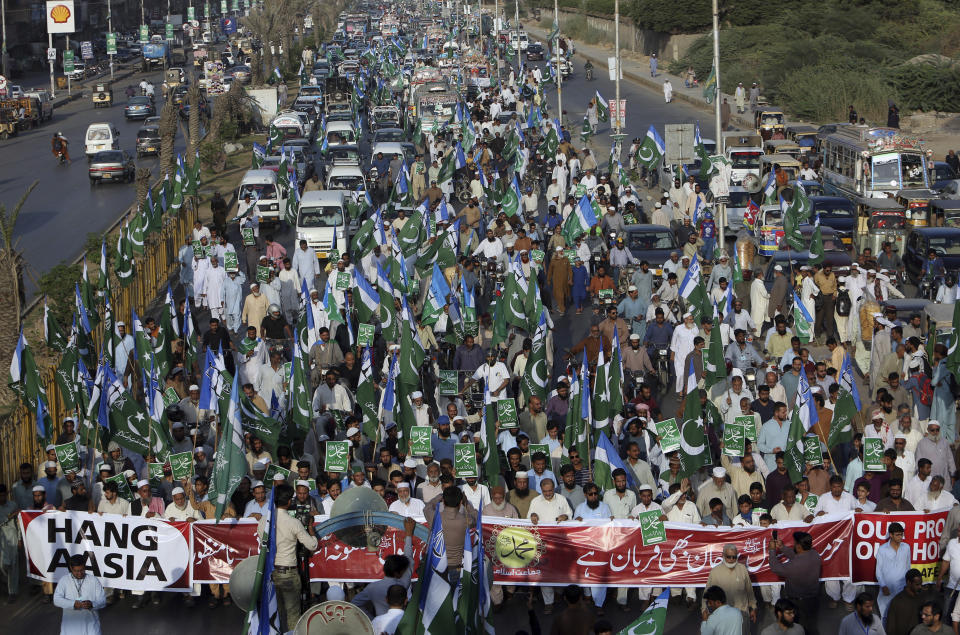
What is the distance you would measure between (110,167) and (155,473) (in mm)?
29154

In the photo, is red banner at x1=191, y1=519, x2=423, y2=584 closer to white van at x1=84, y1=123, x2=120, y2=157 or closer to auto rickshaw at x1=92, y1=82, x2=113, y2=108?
white van at x1=84, y1=123, x2=120, y2=157

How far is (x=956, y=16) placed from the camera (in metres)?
66.3

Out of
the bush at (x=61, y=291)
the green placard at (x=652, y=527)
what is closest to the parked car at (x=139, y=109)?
the bush at (x=61, y=291)

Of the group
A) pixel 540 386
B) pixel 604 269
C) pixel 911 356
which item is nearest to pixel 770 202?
pixel 604 269

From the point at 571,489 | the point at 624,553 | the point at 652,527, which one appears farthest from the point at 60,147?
the point at 652,527

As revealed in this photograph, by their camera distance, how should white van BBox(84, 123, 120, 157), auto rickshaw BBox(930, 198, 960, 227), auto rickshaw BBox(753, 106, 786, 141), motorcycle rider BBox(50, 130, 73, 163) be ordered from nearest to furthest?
auto rickshaw BBox(930, 198, 960, 227)
auto rickshaw BBox(753, 106, 786, 141)
white van BBox(84, 123, 120, 157)
motorcycle rider BBox(50, 130, 73, 163)

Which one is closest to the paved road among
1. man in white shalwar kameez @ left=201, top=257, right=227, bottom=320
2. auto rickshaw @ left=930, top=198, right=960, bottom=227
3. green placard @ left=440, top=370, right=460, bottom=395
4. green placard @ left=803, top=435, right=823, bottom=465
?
man in white shalwar kameez @ left=201, top=257, right=227, bottom=320

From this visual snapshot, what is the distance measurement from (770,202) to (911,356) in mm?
11127

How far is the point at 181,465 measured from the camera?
13820mm

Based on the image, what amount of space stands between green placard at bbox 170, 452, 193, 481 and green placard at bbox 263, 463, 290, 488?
0.74 metres

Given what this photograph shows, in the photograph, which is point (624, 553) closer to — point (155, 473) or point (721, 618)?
point (721, 618)

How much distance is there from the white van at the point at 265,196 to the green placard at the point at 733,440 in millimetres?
19506

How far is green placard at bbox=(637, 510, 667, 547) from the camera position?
484 inches

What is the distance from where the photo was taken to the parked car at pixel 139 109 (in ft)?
200
